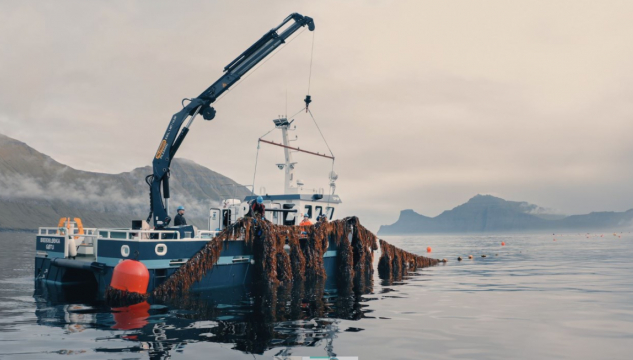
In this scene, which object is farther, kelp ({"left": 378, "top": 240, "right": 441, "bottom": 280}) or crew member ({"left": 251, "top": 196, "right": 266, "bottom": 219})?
kelp ({"left": 378, "top": 240, "right": 441, "bottom": 280})

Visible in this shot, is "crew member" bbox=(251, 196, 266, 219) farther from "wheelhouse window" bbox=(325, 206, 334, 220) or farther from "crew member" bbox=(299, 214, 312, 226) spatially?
"wheelhouse window" bbox=(325, 206, 334, 220)

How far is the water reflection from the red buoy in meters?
0.61

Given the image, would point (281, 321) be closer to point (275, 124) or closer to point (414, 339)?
point (414, 339)

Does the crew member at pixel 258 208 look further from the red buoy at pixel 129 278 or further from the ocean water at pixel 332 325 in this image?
the red buoy at pixel 129 278

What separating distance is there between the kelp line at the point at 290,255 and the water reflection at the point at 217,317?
0.80 meters

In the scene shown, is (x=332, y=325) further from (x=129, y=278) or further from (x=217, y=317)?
(x=129, y=278)

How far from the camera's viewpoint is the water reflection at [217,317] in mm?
10578

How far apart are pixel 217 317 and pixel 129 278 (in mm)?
4110

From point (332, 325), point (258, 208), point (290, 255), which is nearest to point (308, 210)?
point (290, 255)

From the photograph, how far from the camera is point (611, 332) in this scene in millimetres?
11977

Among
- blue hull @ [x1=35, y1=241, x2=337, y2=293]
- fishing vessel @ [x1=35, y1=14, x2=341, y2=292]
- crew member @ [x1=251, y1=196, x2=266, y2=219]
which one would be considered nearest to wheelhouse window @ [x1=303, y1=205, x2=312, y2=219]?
fishing vessel @ [x1=35, y1=14, x2=341, y2=292]

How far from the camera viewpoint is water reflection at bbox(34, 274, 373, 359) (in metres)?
10.6

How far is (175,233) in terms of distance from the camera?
20.3m

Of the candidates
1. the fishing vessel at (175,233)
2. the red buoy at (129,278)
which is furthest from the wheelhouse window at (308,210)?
the red buoy at (129,278)
